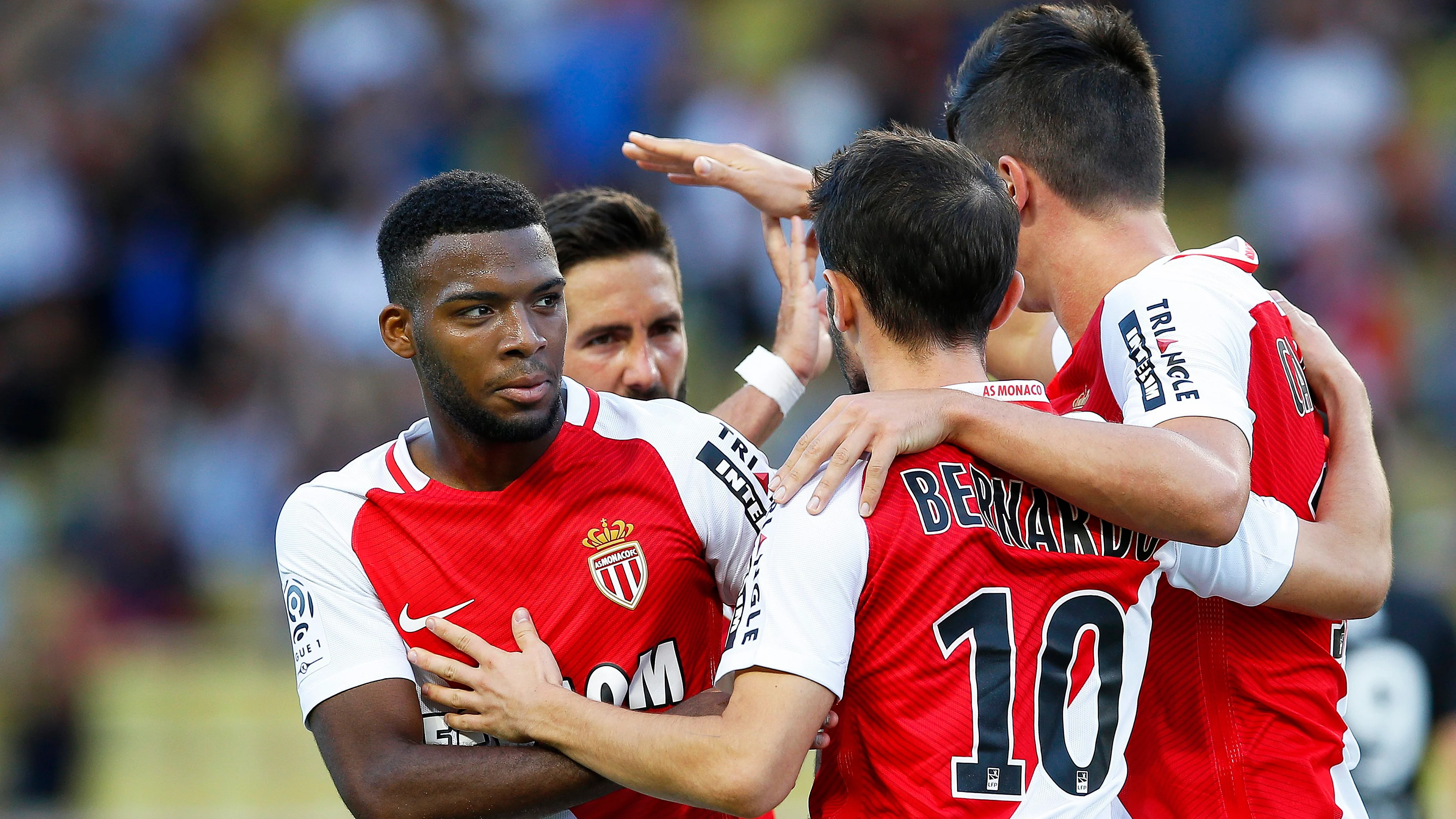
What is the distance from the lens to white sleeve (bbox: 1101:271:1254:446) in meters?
3.11

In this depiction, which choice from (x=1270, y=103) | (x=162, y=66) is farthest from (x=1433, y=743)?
(x=162, y=66)

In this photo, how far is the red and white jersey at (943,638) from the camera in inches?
107

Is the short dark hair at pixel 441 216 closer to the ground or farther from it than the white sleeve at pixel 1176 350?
farther from it

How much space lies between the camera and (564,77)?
12.0m

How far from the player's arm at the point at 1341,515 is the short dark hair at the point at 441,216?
1785mm

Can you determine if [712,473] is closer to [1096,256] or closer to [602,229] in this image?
[1096,256]

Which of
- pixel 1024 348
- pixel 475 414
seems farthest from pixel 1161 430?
pixel 1024 348

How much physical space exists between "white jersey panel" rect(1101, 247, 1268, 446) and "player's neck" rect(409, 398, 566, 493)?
1301mm

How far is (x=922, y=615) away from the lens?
8.96 ft

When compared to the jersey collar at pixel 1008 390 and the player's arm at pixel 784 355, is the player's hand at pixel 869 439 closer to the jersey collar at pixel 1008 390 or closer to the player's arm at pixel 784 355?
the jersey collar at pixel 1008 390

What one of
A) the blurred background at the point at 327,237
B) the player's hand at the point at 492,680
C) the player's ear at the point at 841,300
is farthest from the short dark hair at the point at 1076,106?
the blurred background at the point at 327,237

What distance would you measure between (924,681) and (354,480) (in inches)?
58.4

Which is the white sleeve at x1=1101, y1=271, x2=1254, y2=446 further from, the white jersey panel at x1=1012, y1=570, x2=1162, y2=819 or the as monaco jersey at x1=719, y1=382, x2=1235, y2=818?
the as monaco jersey at x1=719, y1=382, x2=1235, y2=818

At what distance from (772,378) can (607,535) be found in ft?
3.68
